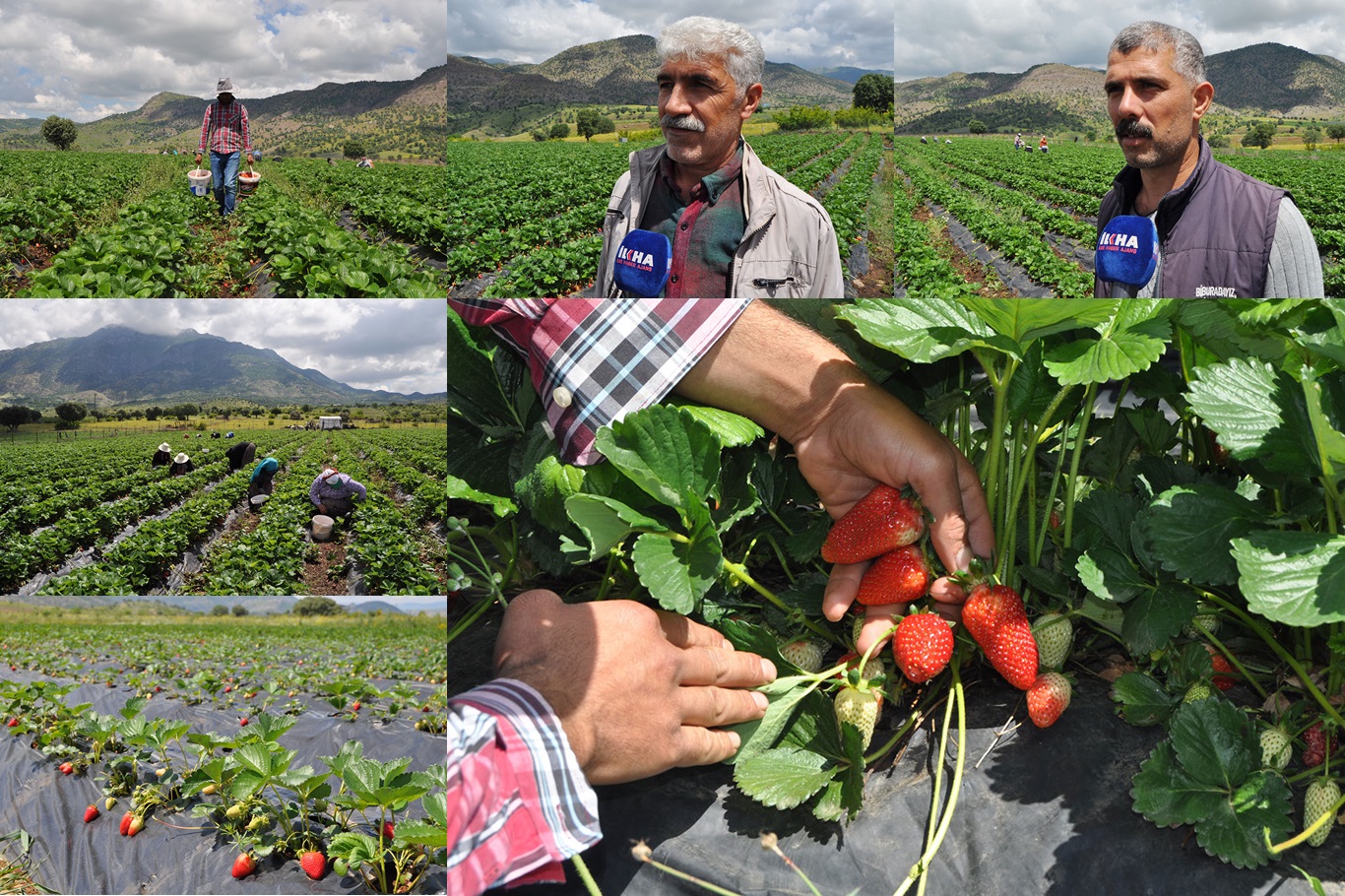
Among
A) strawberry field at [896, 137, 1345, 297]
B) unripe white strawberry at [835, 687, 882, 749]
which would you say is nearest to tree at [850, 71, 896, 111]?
unripe white strawberry at [835, 687, 882, 749]

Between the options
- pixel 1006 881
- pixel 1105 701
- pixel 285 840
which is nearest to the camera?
pixel 1006 881

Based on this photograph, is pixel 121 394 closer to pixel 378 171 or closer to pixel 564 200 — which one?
pixel 564 200

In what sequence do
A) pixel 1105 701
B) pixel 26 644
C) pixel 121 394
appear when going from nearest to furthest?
pixel 1105 701
pixel 121 394
pixel 26 644

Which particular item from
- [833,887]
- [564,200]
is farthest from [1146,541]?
[564,200]

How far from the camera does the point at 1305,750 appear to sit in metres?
0.85

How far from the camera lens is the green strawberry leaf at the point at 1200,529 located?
0.78m

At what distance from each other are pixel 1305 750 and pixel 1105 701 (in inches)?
7.4

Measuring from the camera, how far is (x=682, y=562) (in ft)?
2.81

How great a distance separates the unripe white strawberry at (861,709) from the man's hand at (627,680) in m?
0.09

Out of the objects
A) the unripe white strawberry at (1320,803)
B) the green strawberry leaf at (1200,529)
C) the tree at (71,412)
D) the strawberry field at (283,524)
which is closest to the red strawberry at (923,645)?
the green strawberry leaf at (1200,529)

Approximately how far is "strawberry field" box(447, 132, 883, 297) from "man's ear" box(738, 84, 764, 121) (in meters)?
2.96

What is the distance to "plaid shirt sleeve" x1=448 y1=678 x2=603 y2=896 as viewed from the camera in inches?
32.4

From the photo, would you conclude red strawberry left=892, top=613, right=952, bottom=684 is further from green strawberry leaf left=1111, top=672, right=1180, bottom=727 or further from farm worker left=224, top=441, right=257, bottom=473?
farm worker left=224, top=441, right=257, bottom=473

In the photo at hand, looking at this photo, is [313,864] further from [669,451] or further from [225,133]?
[225,133]
